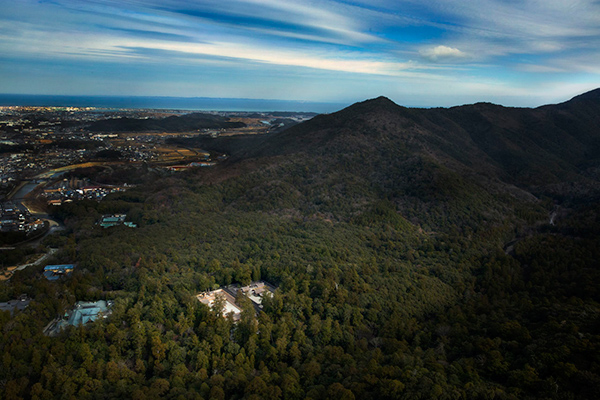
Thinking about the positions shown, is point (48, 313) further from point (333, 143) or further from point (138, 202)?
point (333, 143)

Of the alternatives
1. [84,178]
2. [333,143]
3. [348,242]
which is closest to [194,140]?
[84,178]

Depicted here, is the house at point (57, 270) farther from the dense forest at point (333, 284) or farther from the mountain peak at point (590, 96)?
the mountain peak at point (590, 96)

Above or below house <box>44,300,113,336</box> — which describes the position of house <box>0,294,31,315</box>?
below

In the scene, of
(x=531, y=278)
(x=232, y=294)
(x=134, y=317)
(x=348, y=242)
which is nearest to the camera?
(x=134, y=317)

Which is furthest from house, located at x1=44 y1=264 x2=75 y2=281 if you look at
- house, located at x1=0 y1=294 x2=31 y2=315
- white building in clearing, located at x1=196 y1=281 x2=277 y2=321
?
white building in clearing, located at x1=196 y1=281 x2=277 y2=321

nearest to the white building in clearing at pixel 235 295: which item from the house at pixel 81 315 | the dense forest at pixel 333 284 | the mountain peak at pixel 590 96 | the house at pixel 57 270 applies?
the dense forest at pixel 333 284

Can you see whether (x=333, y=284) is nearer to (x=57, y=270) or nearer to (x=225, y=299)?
(x=225, y=299)

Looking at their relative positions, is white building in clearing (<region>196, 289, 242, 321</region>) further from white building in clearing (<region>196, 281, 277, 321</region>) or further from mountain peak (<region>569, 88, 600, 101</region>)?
mountain peak (<region>569, 88, 600, 101</region>)

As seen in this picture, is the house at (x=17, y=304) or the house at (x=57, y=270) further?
the house at (x=57, y=270)

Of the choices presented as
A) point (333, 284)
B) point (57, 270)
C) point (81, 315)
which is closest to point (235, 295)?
point (333, 284)
